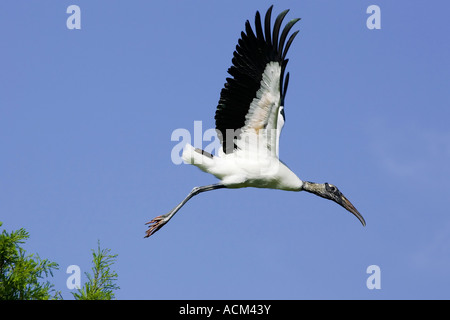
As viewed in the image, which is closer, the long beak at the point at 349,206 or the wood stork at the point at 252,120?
the wood stork at the point at 252,120

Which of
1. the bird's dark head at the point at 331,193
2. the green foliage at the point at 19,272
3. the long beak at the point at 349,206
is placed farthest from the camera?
the long beak at the point at 349,206

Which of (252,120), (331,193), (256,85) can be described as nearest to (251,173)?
(252,120)

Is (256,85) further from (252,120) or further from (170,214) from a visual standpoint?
(170,214)

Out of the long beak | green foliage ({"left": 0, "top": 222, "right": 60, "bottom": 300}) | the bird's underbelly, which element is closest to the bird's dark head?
the long beak

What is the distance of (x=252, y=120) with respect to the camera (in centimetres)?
998

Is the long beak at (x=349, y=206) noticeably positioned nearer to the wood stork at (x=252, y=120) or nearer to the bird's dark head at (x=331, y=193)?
the bird's dark head at (x=331, y=193)

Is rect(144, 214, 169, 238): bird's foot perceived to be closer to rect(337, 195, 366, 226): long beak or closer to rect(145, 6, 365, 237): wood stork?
rect(145, 6, 365, 237): wood stork

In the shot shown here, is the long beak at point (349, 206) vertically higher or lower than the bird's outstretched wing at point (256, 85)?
lower

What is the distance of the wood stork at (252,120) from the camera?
31.3 ft

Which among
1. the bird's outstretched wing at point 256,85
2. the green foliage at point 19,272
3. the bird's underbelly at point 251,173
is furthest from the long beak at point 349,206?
the green foliage at point 19,272

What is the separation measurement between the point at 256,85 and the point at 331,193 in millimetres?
2958

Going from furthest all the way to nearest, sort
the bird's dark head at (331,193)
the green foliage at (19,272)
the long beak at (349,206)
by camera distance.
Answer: the long beak at (349,206), the bird's dark head at (331,193), the green foliage at (19,272)
